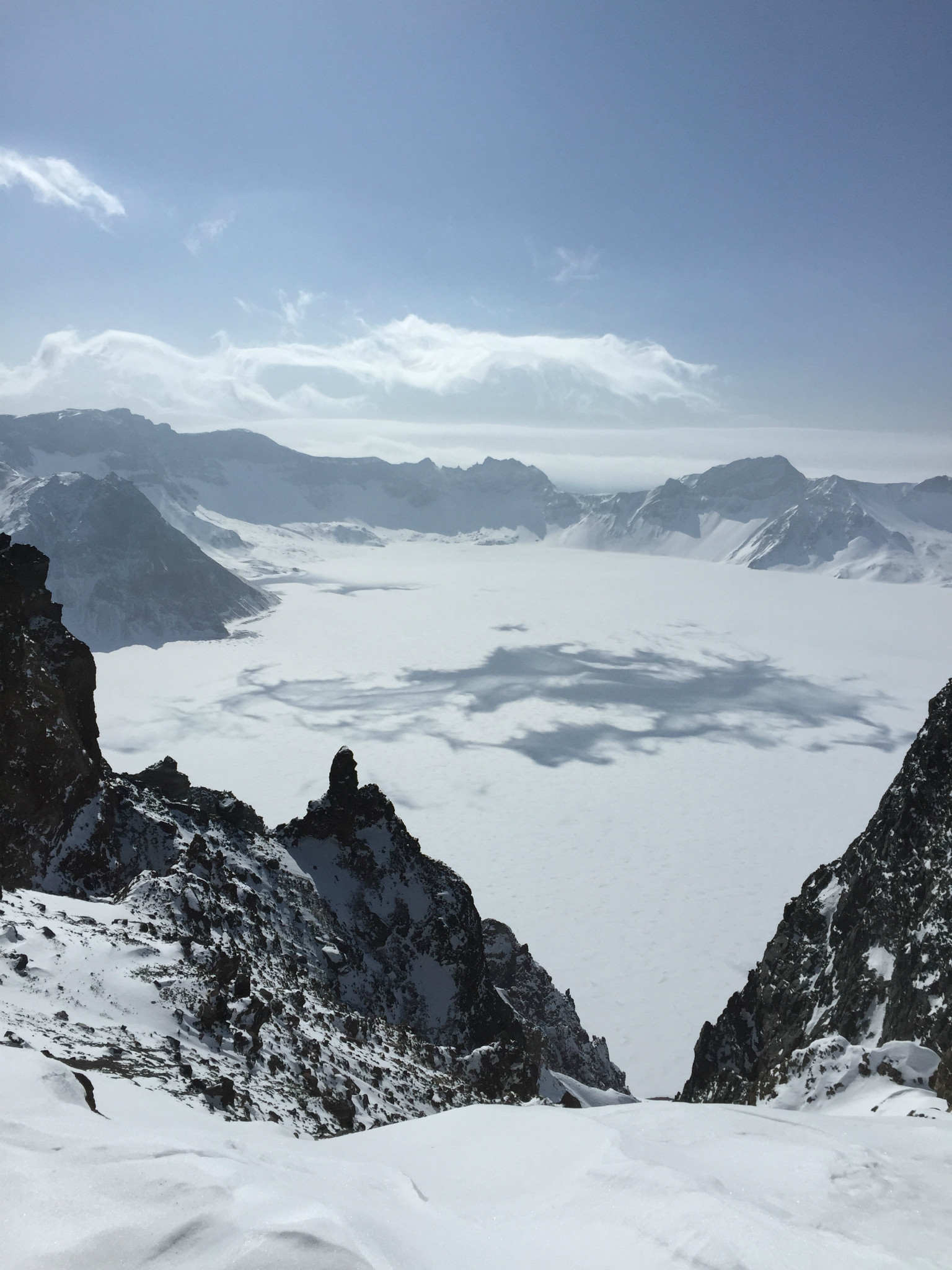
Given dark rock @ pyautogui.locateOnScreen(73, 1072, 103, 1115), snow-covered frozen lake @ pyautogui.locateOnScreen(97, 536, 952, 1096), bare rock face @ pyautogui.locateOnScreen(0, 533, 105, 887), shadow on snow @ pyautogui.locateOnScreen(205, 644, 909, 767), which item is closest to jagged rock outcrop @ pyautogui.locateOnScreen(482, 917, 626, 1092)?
snow-covered frozen lake @ pyautogui.locateOnScreen(97, 536, 952, 1096)

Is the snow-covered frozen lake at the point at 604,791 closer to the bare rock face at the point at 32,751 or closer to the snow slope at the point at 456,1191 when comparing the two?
the bare rock face at the point at 32,751

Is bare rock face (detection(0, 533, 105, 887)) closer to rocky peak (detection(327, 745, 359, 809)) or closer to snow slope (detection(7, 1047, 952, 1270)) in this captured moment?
rocky peak (detection(327, 745, 359, 809))

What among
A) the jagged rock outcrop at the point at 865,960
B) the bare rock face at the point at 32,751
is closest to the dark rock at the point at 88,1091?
the bare rock face at the point at 32,751

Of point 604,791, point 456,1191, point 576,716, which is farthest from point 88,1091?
point 576,716

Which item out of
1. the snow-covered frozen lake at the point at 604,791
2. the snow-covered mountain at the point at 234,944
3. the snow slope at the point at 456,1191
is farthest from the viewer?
the snow-covered frozen lake at the point at 604,791

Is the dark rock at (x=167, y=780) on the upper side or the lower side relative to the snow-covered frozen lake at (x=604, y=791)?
upper

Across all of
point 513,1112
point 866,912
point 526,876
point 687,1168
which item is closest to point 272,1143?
point 513,1112
